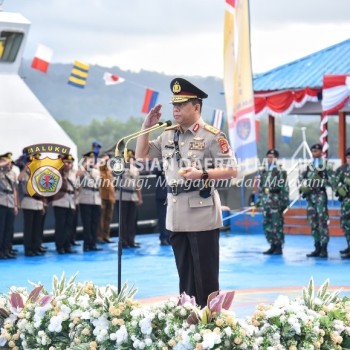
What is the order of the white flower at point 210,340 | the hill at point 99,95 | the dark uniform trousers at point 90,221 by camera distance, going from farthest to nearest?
the hill at point 99,95 < the dark uniform trousers at point 90,221 < the white flower at point 210,340

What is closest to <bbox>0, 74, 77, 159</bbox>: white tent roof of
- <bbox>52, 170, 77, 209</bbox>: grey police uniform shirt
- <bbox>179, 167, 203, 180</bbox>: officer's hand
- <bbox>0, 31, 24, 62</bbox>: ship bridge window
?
<bbox>0, 31, 24, 62</bbox>: ship bridge window

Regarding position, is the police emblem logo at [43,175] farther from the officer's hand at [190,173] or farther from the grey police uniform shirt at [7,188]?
the officer's hand at [190,173]

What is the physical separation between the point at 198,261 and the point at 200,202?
1.26 ft

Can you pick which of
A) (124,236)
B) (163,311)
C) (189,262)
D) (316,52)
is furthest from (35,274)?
(316,52)

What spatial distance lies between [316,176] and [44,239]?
5.29 m

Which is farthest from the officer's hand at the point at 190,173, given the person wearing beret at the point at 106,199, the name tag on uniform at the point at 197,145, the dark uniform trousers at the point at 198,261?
the person wearing beret at the point at 106,199

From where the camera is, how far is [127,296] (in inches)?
228

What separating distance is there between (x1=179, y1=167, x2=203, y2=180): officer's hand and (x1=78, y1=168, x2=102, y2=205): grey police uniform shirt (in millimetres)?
9576

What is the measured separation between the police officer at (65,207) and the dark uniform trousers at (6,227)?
91 centimetres

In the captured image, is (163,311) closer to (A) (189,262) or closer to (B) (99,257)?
(A) (189,262)

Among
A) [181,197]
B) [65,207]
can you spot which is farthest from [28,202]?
[181,197]

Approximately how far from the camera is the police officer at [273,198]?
1433cm

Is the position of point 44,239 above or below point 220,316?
above

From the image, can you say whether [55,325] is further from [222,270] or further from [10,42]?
[10,42]
